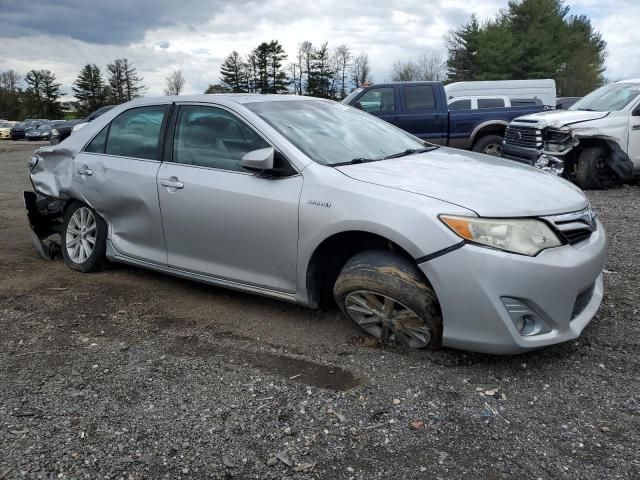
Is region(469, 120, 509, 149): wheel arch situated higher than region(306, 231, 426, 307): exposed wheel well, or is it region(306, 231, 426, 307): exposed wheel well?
region(469, 120, 509, 149): wheel arch

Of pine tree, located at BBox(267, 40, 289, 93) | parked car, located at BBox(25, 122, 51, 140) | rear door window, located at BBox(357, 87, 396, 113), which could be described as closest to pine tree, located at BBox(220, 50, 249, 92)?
pine tree, located at BBox(267, 40, 289, 93)

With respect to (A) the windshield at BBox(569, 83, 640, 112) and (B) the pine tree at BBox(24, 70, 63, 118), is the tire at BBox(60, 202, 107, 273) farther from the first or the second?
(B) the pine tree at BBox(24, 70, 63, 118)

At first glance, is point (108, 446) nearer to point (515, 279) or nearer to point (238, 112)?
point (515, 279)

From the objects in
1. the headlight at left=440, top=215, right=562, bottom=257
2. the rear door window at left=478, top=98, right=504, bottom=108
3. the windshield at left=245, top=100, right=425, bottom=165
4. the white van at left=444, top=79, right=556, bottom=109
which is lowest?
the headlight at left=440, top=215, right=562, bottom=257

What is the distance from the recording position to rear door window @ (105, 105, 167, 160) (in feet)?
14.3

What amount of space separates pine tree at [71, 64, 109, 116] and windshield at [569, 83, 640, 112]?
7490 cm

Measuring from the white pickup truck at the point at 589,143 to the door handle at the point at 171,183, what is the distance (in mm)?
6809

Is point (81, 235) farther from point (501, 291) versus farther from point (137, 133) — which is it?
point (501, 291)

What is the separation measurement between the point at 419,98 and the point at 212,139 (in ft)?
29.5

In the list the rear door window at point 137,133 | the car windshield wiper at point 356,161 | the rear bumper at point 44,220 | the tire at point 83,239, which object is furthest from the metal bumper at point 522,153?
the rear bumper at point 44,220

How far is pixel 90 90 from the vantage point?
7581cm

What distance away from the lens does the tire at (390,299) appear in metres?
3.06

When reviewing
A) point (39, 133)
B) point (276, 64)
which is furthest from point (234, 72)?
point (39, 133)

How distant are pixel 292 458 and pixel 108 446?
0.83 m
